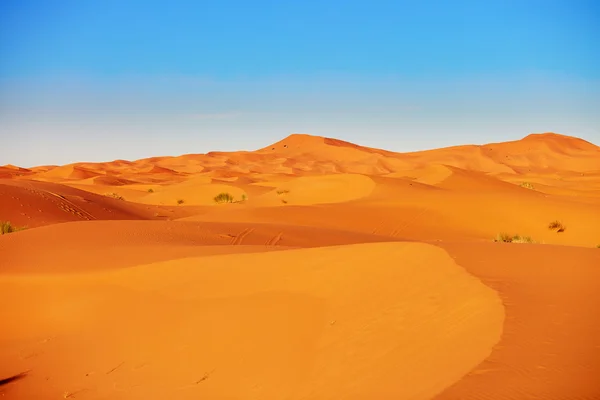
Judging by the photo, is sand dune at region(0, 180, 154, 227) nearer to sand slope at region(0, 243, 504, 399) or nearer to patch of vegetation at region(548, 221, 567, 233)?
sand slope at region(0, 243, 504, 399)

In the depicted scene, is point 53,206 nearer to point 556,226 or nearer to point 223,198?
point 223,198

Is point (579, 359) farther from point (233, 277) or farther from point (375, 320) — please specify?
point (233, 277)

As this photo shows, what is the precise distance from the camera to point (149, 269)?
10.7m

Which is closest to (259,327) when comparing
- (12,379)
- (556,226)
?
(12,379)

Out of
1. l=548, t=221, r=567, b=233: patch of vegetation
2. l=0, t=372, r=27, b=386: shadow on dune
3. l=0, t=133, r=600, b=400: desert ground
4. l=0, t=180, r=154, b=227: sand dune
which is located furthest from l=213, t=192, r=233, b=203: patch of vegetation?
l=0, t=372, r=27, b=386: shadow on dune

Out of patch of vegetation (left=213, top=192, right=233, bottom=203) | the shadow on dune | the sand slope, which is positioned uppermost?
patch of vegetation (left=213, top=192, right=233, bottom=203)

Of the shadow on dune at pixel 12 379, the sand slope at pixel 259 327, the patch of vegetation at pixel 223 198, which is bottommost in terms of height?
the shadow on dune at pixel 12 379

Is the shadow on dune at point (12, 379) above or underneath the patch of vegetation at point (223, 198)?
underneath

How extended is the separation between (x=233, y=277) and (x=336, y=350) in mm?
3718

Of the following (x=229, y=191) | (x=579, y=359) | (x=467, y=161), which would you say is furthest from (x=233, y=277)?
(x=467, y=161)

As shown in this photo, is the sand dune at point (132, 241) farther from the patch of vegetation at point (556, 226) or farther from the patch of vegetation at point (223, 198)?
the patch of vegetation at point (223, 198)

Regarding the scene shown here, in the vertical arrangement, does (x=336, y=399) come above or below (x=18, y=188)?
below

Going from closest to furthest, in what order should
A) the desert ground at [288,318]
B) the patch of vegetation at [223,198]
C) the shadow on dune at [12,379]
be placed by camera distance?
the desert ground at [288,318]
the shadow on dune at [12,379]
the patch of vegetation at [223,198]

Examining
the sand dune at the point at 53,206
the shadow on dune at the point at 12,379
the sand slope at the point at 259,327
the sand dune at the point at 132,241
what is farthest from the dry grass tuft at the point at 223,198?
the shadow on dune at the point at 12,379
